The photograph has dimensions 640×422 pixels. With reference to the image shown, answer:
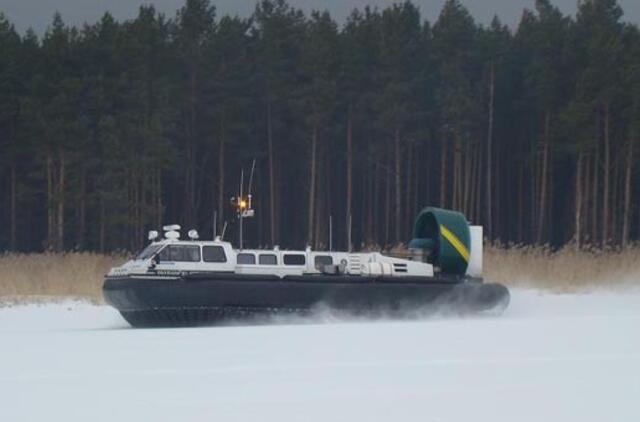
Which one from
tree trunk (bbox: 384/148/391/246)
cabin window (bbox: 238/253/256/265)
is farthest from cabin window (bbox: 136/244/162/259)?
tree trunk (bbox: 384/148/391/246)

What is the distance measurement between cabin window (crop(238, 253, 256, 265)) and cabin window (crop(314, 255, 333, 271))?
3.71ft

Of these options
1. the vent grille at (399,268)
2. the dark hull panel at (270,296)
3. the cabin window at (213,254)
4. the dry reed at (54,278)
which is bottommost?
the dry reed at (54,278)

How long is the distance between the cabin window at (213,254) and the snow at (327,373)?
2067 millimetres

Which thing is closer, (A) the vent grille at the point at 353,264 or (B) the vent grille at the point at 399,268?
(A) the vent grille at the point at 353,264

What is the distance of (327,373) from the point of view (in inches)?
469

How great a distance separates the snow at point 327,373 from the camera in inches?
380

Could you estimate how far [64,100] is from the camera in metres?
49.7

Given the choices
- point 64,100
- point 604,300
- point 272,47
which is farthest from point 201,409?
point 272,47

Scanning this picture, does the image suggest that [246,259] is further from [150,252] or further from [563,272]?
[563,272]

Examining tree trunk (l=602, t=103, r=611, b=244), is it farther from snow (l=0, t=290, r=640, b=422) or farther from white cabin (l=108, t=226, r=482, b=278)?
snow (l=0, t=290, r=640, b=422)

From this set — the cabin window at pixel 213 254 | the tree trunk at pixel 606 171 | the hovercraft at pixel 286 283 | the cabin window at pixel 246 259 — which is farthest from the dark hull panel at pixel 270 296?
the tree trunk at pixel 606 171

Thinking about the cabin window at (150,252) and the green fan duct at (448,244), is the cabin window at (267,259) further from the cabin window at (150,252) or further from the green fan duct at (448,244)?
the green fan duct at (448,244)

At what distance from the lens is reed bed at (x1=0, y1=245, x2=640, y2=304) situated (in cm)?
2659

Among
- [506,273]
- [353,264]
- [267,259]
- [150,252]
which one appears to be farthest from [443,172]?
[150,252]
